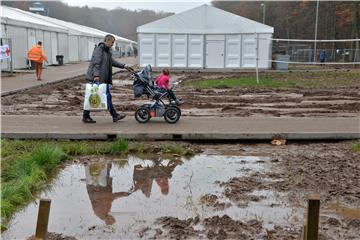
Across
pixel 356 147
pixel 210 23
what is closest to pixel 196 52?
pixel 210 23

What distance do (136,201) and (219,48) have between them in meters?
32.4

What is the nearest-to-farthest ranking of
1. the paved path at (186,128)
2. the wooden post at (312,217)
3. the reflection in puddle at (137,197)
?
the wooden post at (312,217) < the reflection in puddle at (137,197) < the paved path at (186,128)

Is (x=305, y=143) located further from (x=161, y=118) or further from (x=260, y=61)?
(x=260, y=61)

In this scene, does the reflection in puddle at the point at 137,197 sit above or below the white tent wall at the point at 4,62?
below

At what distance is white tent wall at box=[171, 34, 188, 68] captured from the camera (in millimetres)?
36844

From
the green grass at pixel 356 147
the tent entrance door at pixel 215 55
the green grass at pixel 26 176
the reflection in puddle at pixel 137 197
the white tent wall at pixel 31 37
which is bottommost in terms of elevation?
the reflection in puddle at pixel 137 197

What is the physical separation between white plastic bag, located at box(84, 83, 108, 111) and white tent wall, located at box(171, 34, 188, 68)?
27.4 metres

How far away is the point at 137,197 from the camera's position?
5.94m

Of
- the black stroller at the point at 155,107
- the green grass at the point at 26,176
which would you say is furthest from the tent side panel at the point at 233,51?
the green grass at the point at 26,176

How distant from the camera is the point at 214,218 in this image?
16.7 feet

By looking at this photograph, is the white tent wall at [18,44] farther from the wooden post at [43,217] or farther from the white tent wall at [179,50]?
the wooden post at [43,217]

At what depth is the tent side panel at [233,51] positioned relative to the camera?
37.0 metres

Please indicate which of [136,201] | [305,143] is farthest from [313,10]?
[136,201]

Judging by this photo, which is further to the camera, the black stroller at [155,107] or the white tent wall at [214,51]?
the white tent wall at [214,51]
